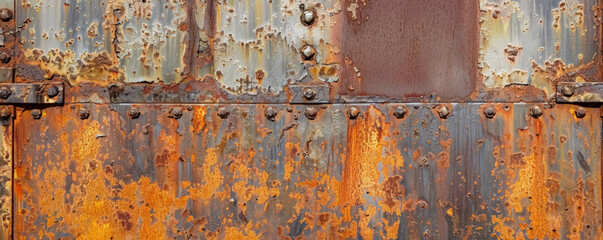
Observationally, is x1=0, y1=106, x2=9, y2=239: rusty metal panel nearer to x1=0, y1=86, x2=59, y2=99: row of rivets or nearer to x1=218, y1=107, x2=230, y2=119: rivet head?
x1=0, y1=86, x2=59, y2=99: row of rivets

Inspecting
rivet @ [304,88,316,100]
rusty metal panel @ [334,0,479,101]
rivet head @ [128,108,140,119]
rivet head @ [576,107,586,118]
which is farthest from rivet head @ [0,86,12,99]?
rivet head @ [576,107,586,118]

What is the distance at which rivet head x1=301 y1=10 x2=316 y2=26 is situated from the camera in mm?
1242

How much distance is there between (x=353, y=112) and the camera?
48.6 inches

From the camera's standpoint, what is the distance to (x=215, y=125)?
125cm

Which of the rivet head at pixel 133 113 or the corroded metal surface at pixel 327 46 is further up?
the corroded metal surface at pixel 327 46

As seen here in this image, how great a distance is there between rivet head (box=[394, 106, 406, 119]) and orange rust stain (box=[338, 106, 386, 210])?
4 cm

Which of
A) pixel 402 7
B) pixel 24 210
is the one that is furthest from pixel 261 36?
pixel 24 210

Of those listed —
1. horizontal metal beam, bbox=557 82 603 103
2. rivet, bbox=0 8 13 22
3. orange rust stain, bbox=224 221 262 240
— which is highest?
rivet, bbox=0 8 13 22

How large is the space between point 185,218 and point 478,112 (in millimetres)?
917

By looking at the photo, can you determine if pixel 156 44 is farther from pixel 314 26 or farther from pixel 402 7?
pixel 402 7

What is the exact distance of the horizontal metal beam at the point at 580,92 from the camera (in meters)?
1.20

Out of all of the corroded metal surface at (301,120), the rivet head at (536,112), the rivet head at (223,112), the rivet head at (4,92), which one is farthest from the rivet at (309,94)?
the rivet head at (4,92)

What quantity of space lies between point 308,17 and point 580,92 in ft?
2.64

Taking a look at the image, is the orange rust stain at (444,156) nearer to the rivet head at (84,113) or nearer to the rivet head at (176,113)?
the rivet head at (176,113)
